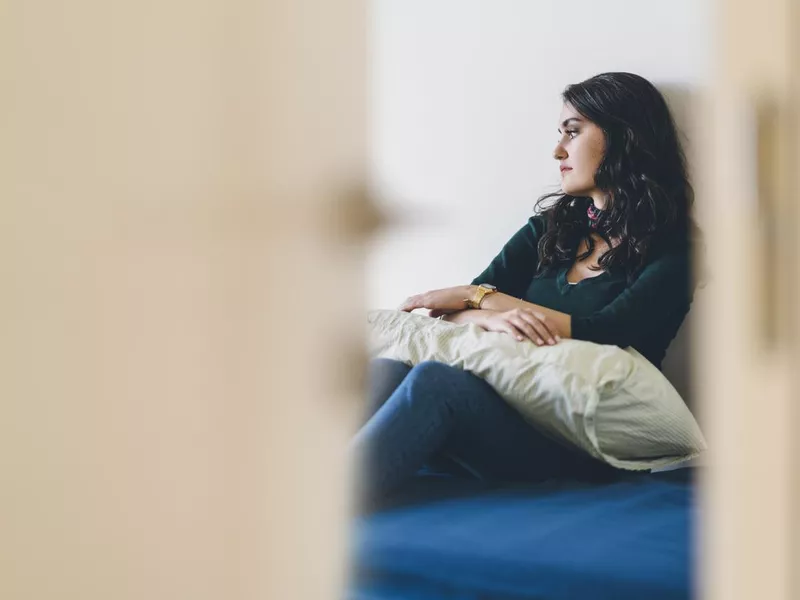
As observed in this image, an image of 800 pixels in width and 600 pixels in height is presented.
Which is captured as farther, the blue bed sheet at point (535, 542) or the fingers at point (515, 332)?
the fingers at point (515, 332)

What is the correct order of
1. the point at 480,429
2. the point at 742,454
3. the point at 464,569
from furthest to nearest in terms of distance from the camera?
the point at 480,429, the point at 464,569, the point at 742,454

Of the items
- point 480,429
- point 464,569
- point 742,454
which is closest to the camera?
point 742,454

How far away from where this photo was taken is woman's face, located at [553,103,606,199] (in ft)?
2.15

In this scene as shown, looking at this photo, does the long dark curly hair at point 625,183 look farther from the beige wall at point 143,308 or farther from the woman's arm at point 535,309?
the beige wall at point 143,308

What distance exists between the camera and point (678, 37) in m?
0.58

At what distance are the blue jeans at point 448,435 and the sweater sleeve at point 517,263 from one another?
9 cm

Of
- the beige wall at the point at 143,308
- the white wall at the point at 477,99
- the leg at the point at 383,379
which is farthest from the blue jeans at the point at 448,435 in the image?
the beige wall at the point at 143,308

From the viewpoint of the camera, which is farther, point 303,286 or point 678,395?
point 678,395

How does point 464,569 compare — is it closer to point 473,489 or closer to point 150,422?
point 473,489

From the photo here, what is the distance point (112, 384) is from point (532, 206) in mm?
403

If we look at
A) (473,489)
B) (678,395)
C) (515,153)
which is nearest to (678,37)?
(515,153)

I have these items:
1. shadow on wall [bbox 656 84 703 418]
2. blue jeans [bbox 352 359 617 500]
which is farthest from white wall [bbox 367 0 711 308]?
blue jeans [bbox 352 359 617 500]

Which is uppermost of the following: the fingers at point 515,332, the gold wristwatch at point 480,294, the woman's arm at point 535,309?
the gold wristwatch at point 480,294

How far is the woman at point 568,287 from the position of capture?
0.61 meters
